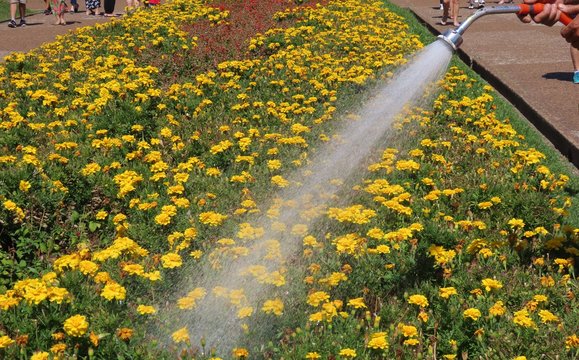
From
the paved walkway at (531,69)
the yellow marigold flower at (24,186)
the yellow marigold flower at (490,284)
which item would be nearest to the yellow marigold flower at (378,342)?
the yellow marigold flower at (490,284)

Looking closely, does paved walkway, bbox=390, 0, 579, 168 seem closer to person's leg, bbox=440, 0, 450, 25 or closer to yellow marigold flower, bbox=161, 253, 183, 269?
person's leg, bbox=440, 0, 450, 25

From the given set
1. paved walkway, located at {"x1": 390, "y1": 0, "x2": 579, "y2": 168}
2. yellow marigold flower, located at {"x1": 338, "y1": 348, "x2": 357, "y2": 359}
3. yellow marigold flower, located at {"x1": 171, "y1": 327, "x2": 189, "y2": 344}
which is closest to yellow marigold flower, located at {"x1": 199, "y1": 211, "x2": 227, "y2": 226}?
yellow marigold flower, located at {"x1": 171, "y1": 327, "x2": 189, "y2": 344}

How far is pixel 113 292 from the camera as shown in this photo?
3.67 metres

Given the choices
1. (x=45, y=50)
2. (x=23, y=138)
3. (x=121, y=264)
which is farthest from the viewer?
(x=45, y=50)

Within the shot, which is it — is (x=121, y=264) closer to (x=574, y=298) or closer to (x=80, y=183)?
(x=80, y=183)

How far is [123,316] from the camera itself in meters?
3.87

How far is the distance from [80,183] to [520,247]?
2.76 metres

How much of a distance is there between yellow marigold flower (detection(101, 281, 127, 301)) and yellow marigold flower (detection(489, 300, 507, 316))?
1654 millimetres

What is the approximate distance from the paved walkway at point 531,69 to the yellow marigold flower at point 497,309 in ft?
10.8

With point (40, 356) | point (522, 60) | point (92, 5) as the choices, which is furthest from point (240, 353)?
point (92, 5)

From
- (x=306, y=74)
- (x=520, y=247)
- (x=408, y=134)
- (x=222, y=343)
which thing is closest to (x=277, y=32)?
(x=306, y=74)

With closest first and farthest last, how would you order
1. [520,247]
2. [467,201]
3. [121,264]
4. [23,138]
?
[121,264]
[520,247]
[467,201]
[23,138]

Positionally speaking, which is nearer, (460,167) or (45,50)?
(460,167)

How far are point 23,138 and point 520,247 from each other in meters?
3.91
